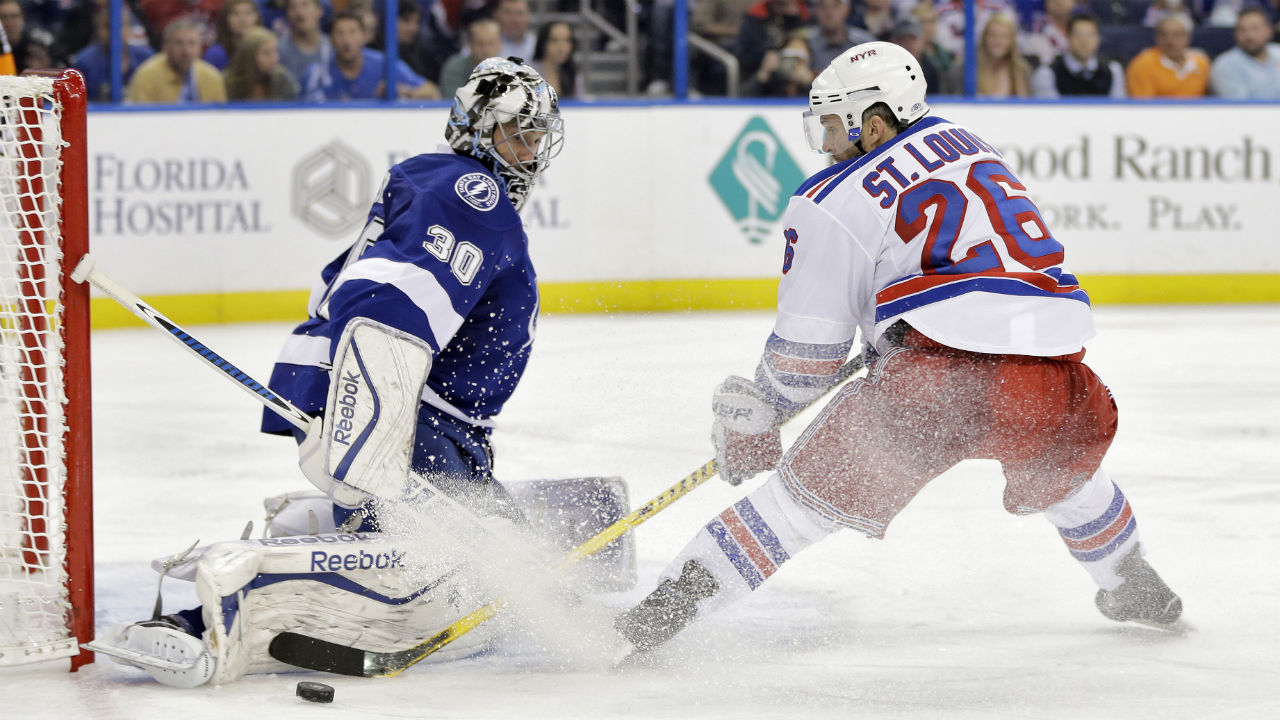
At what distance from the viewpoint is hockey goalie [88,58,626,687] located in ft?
7.96

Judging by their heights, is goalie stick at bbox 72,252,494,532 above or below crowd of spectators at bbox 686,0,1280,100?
below

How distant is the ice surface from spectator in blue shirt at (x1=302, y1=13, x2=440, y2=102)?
1.70m

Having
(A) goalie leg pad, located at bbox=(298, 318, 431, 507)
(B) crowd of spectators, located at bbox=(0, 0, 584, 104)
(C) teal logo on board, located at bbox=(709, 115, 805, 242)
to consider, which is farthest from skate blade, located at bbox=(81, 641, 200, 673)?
(C) teal logo on board, located at bbox=(709, 115, 805, 242)

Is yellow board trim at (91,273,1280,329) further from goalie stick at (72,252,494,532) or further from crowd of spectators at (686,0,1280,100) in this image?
goalie stick at (72,252,494,532)

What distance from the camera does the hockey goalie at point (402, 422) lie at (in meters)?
2.43

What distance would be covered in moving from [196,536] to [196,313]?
3663 millimetres

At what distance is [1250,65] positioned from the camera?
7.87 meters

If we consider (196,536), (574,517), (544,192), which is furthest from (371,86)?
(574,517)

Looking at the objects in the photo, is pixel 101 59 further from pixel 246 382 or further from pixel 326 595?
pixel 326 595

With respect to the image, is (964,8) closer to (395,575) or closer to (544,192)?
(544,192)

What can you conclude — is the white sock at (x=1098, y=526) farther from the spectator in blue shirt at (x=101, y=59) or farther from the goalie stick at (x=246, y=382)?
the spectator in blue shirt at (x=101, y=59)

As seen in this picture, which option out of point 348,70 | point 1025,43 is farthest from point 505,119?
point 1025,43

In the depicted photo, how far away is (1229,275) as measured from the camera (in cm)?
777

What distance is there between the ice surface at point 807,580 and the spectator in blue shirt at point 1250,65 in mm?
2492
